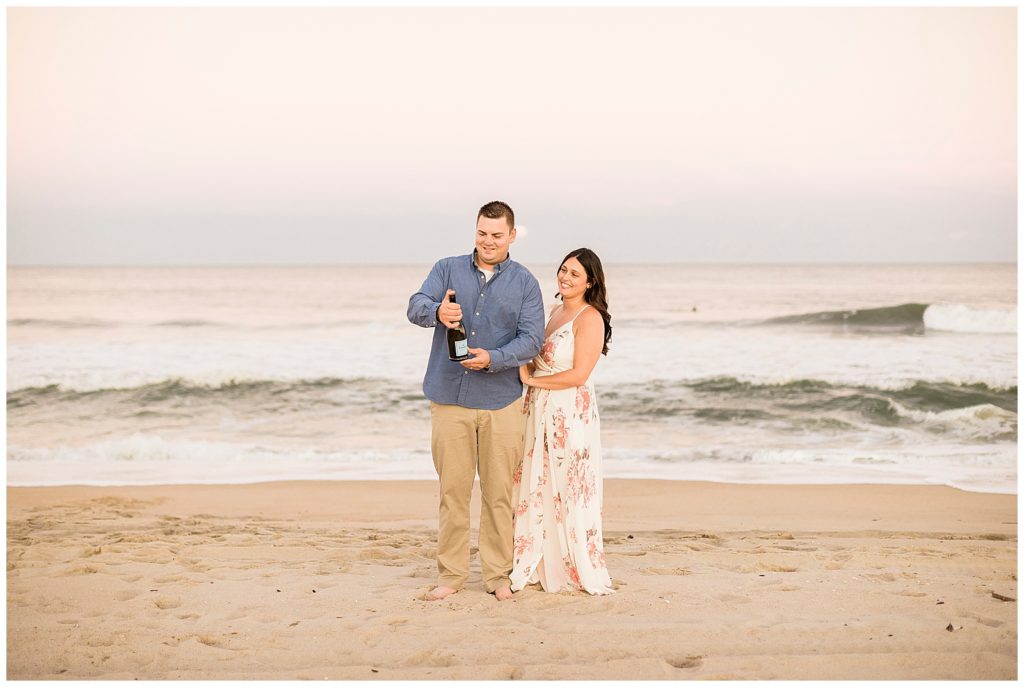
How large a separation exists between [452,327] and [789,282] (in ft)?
116

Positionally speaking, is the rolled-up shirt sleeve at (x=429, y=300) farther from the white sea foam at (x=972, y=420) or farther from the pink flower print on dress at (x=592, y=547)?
the white sea foam at (x=972, y=420)

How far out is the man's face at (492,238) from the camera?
437cm

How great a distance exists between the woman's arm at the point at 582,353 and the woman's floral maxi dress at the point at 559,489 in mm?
45

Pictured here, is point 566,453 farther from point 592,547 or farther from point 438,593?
point 438,593

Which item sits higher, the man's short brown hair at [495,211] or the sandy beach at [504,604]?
the man's short brown hair at [495,211]

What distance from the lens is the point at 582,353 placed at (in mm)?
4496

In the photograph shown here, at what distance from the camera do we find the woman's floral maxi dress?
14.9 ft

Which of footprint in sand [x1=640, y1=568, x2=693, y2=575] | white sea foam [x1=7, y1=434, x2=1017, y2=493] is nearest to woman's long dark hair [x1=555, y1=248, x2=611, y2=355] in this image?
footprint in sand [x1=640, y1=568, x2=693, y2=575]

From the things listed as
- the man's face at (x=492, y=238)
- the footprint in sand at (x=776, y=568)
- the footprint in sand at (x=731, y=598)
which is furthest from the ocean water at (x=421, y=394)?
the man's face at (x=492, y=238)

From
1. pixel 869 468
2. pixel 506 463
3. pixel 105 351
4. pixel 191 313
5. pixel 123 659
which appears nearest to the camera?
pixel 123 659

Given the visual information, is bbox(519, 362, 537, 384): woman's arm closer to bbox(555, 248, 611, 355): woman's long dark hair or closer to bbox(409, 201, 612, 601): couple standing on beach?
bbox(409, 201, 612, 601): couple standing on beach

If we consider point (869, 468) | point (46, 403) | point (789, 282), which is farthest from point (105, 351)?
point (789, 282)

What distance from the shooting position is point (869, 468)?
9211 mm

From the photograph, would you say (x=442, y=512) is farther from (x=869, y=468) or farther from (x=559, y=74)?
(x=559, y=74)
